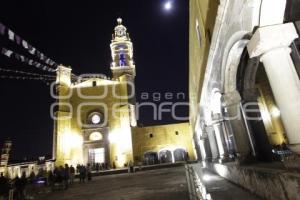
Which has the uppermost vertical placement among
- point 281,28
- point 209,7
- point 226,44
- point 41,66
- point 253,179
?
point 41,66

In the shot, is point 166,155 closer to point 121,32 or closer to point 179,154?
point 179,154

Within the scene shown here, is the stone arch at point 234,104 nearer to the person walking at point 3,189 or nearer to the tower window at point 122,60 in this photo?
the person walking at point 3,189

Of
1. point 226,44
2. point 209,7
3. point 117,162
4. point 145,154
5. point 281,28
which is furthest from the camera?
point 145,154

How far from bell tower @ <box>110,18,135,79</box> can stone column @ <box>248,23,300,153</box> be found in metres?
32.5

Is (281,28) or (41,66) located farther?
(41,66)

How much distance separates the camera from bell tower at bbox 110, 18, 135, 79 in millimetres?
36281

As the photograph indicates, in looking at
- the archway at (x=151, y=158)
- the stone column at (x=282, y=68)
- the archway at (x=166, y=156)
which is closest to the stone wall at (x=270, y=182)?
the stone column at (x=282, y=68)

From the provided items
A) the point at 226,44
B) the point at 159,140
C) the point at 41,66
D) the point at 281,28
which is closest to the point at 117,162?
the point at 159,140

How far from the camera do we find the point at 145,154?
29562 mm

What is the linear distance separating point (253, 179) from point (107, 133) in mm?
24686

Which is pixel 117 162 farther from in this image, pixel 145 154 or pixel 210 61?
pixel 210 61

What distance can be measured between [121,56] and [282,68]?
35.2 metres

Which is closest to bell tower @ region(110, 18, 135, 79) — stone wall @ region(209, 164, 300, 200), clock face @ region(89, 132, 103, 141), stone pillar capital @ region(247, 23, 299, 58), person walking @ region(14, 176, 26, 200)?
clock face @ region(89, 132, 103, 141)

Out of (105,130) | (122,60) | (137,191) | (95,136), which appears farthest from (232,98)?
(122,60)
